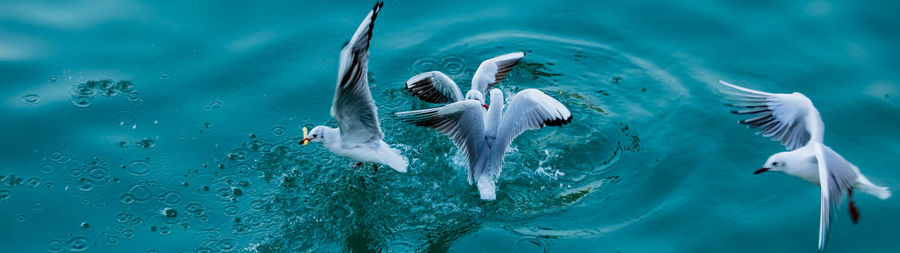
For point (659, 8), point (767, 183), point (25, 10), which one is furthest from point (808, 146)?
point (25, 10)

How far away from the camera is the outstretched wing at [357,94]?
482cm

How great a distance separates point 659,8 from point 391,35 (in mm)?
2860

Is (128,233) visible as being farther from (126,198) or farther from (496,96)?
(496,96)

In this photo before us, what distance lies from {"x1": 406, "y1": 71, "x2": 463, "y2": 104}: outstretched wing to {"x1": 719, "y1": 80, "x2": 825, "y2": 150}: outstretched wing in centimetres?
231

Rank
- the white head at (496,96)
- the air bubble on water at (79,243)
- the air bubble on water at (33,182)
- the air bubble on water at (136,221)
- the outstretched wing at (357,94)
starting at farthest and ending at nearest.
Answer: the white head at (496,96)
the air bubble on water at (33,182)
the air bubble on water at (136,221)
the air bubble on water at (79,243)
the outstretched wing at (357,94)

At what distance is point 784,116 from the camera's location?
5703mm

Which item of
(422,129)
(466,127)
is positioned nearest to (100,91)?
(422,129)

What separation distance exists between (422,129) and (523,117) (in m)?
0.94

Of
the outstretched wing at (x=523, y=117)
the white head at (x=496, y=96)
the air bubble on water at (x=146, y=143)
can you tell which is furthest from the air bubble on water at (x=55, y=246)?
the white head at (x=496, y=96)

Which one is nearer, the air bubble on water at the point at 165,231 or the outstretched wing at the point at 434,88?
the air bubble on water at the point at 165,231

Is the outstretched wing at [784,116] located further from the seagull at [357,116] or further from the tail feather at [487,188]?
the seagull at [357,116]

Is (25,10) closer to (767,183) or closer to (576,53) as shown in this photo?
(576,53)

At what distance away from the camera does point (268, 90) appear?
714 centimetres

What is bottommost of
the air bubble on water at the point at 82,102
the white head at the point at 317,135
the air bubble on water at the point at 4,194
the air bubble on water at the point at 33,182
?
the air bubble on water at the point at 4,194
